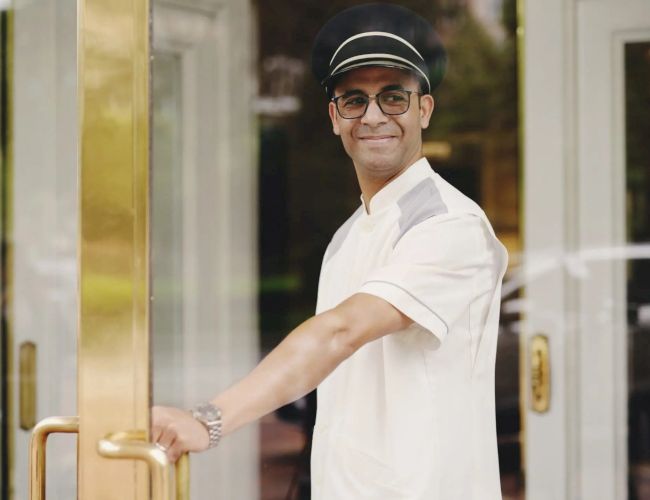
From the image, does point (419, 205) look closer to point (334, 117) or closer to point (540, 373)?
point (334, 117)

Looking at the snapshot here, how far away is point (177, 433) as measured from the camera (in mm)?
1427

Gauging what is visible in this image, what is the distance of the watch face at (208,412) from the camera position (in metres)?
1.44

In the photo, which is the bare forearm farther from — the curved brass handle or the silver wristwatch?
the curved brass handle

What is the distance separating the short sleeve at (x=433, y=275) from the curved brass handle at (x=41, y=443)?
0.52 metres

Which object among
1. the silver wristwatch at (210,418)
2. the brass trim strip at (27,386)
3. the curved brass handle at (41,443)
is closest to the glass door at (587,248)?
the silver wristwatch at (210,418)

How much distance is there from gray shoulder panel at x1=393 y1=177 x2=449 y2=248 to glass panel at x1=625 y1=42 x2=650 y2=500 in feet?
2.62

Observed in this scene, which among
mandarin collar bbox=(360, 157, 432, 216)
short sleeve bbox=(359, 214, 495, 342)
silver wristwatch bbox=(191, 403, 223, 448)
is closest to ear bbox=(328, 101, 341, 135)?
mandarin collar bbox=(360, 157, 432, 216)

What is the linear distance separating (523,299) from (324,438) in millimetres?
752

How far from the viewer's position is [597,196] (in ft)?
7.32

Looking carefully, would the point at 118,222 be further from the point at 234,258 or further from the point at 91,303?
the point at 234,258

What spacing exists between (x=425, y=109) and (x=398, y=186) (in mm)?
158

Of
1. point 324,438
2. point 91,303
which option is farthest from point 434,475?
point 91,303

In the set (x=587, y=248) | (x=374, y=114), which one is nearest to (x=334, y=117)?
(x=374, y=114)

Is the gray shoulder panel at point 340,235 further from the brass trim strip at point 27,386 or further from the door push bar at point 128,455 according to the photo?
the brass trim strip at point 27,386
